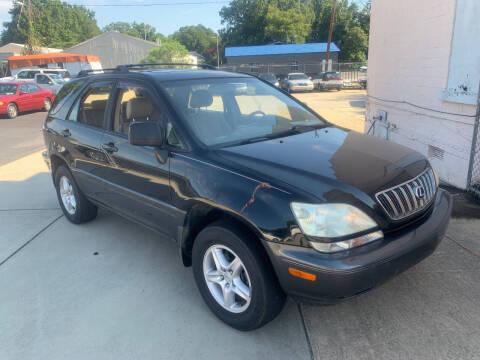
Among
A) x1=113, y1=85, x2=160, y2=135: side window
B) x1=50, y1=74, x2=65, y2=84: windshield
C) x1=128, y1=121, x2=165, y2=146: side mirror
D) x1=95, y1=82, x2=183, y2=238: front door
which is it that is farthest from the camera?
x1=50, y1=74, x2=65, y2=84: windshield

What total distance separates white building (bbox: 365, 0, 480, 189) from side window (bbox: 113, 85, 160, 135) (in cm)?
415

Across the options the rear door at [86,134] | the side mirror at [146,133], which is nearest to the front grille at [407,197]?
the side mirror at [146,133]

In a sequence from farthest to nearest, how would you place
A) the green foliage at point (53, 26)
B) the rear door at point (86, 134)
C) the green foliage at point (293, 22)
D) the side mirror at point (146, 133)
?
the green foliage at point (53, 26) → the green foliage at point (293, 22) → the rear door at point (86, 134) → the side mirror at point (146, 133)

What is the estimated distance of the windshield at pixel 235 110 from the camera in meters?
3.25

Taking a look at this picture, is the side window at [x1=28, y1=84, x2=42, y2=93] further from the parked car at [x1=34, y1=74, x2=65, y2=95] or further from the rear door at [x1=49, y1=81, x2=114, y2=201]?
the rear door at [x1=49, y1=81, x2=114, y2=201]

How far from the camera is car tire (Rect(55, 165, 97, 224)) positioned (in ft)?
15.3

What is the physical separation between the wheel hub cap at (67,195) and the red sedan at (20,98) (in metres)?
Result: 12.6

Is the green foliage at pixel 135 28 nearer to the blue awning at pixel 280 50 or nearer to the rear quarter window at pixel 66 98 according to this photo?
the blue awning at pixel 280 50

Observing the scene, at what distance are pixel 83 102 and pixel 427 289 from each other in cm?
393

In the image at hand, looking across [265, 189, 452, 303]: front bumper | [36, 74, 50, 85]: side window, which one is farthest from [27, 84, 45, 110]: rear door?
[265, 189, 452, 303]: front bumper

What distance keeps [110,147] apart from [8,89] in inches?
631

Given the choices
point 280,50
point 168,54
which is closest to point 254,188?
point 168,54

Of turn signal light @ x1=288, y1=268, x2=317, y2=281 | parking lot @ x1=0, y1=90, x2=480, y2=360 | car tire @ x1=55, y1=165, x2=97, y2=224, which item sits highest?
turn signal light @ x1=288, y1=268, x2=317, y2=281

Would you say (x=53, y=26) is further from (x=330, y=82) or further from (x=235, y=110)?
(x=235, y=110)
